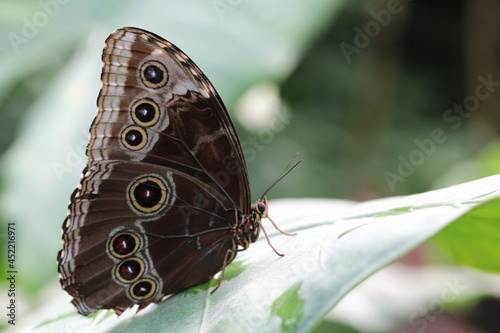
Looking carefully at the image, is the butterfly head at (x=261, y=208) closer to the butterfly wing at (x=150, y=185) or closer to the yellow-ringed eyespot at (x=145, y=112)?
the butterfly wing at (x=150, y=185)

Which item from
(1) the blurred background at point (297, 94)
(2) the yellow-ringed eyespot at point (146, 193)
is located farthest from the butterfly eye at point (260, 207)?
(1) the blurred background at point (297, 94)

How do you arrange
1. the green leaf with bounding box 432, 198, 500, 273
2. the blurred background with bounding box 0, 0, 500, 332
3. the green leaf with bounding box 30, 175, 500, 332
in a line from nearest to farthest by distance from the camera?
1. the green leaf with bounding box 30, 175, 500, 332
2. the green leaf with bounding box 432, 198, 500, 273
3. the blurred background with bounding box 0, 0, 500, 332

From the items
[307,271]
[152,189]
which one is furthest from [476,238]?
[152,189]

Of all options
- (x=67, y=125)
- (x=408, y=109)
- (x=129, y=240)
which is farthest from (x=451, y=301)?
(x=408, y=109)

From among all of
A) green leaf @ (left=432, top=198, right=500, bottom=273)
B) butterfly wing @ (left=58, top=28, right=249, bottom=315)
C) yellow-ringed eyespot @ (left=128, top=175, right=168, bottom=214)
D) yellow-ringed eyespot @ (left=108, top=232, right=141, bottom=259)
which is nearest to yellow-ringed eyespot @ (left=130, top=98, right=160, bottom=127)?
butterfly wing @ (left=58, top=28, right=249, bottom=315)

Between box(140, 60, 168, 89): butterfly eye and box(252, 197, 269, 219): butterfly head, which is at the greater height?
box(140, 60, 168, 89): butterfly eye

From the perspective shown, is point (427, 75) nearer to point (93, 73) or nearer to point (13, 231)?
point (93, 73)

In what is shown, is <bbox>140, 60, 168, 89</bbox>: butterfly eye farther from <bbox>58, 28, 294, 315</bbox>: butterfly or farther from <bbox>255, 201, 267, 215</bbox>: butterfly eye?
<bbox>255, 201, 267, 215</bbox>: butterfly eye
